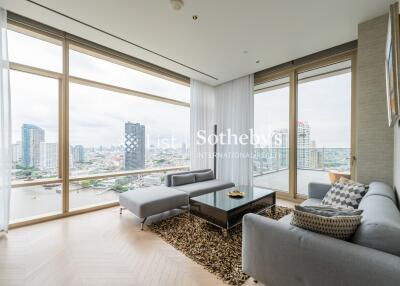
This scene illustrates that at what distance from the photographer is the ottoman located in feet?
8.53

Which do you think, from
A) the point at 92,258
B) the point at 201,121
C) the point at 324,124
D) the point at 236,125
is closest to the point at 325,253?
the point at 92,258

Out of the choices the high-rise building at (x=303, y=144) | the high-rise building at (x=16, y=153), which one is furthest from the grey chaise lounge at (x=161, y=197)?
the high-rise building at (x=303, y=144)

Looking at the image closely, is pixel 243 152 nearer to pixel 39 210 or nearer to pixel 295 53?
pixel 295 53

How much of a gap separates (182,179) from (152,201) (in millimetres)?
1053

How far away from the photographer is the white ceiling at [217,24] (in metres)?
2.28

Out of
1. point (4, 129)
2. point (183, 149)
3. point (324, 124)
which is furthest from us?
point (183, 149)

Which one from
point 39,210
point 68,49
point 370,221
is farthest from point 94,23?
point 370,221

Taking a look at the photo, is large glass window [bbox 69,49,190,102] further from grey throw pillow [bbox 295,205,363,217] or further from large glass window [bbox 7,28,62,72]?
grey throw pillow [bbox 295,205,363,217]

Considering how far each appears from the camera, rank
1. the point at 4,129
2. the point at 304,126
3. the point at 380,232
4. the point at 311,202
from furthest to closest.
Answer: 1. the point at 304,126
2. the point at 311,202
3. the point at 4,129
4. the point at 380,232

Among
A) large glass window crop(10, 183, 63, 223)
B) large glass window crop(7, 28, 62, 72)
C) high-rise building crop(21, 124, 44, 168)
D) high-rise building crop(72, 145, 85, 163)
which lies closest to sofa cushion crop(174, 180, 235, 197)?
high-rise building crop(72, 145, 85, 163)

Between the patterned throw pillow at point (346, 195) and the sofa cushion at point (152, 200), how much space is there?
2.03 m

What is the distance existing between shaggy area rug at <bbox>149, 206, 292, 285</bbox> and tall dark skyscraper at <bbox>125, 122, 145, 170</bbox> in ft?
5.37

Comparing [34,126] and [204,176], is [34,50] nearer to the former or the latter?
[34,126]

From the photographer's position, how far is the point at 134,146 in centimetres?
400
